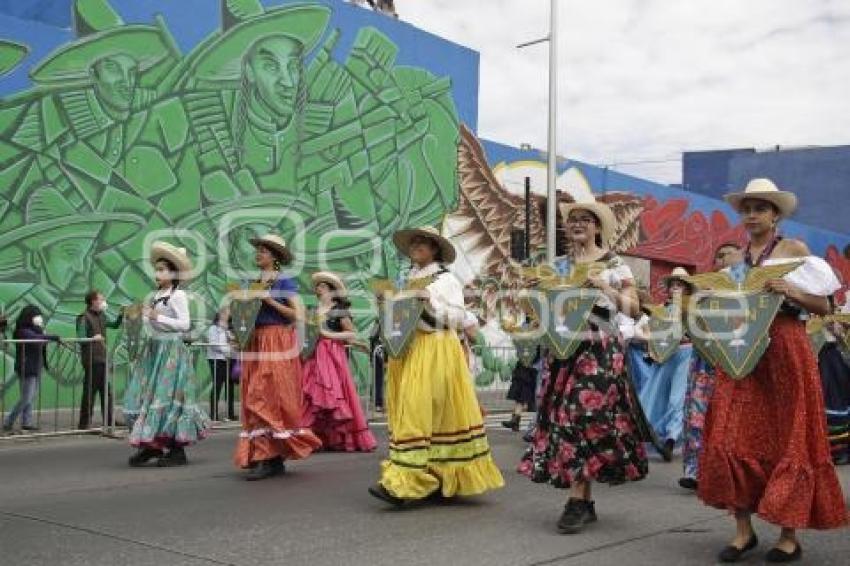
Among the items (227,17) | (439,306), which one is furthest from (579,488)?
(227,17)

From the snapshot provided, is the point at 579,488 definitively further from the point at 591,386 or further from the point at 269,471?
the point at 269,471

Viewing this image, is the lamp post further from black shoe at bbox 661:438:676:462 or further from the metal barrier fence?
black shoe at bbox 661:438:676:462

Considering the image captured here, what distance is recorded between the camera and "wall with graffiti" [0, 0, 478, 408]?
550 inches

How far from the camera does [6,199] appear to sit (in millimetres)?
13602

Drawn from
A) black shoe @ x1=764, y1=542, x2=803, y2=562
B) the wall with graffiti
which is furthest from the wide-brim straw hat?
the wall with graffiti

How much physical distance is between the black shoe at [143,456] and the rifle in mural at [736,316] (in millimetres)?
5237

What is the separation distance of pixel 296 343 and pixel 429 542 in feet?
10.1

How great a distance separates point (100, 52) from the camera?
48.2ft

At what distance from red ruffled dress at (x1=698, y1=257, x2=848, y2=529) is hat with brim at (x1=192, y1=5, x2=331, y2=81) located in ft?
41.4

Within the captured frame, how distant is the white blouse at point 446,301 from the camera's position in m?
6.71

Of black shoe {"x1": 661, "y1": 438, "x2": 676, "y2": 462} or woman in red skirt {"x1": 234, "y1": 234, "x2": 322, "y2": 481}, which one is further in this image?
black shoe {"x1": 661, "y1": 438, "x2": 676, "y2": 462}

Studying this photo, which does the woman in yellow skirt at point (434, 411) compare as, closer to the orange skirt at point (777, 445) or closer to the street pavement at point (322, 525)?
the street pavement at point (322, 525)

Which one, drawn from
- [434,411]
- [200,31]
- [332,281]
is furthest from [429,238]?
[200,31]

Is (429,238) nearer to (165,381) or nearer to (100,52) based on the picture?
(165,381)
